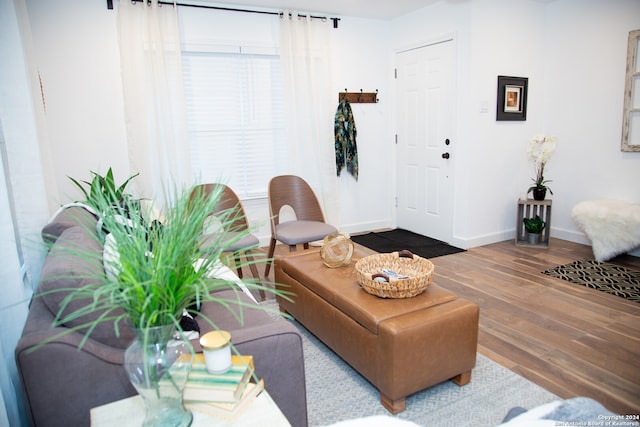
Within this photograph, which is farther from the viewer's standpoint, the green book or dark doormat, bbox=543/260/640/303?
dark doormat, bbox=543/260/640/303

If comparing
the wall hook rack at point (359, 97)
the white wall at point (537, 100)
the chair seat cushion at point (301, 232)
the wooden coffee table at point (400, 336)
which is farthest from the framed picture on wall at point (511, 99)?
the wooden coffee table at point (400, 336)

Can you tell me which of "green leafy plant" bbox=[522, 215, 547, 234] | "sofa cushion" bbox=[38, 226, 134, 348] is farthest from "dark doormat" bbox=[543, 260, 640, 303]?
"sofa cushion" bbox=[38, 226, 134, 348]

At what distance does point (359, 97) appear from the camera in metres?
4.92

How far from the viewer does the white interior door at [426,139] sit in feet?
14.6

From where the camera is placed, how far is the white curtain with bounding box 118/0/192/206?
3.72 m

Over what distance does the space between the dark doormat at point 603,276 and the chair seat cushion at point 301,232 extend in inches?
75.7

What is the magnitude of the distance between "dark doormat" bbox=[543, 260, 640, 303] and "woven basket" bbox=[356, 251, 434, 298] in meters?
1.85

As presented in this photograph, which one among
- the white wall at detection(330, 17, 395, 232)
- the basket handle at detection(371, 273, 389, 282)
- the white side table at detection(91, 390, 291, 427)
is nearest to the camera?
the white side table at detection(91, 390, 291, 427)

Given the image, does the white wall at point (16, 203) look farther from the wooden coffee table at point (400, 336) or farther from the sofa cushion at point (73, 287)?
the wooden coffee table at point (400, 336)

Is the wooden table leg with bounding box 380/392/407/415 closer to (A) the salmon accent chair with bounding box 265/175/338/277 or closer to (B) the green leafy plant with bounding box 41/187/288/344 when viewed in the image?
(B) the green leafy plant with bounding box 41/187/288/344

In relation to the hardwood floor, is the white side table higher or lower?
higher

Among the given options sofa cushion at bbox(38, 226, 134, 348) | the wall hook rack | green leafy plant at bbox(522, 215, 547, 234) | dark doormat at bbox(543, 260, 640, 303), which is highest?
the wall hook rack

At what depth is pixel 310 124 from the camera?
4598mm

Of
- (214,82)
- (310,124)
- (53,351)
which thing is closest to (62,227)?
(53,351)
